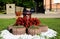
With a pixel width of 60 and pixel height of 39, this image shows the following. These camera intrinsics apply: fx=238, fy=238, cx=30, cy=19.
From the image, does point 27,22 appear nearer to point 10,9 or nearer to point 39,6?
point 10,9

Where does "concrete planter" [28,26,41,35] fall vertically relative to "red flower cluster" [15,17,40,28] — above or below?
below

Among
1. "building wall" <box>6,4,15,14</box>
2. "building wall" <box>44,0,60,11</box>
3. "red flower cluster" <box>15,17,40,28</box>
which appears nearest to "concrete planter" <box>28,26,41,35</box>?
"red flower cluster" <box>15,17,40,28</box>

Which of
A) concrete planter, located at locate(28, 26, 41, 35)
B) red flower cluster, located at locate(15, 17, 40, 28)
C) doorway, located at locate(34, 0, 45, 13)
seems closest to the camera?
concrete planter, located at locate(28, 26, 41, 35)

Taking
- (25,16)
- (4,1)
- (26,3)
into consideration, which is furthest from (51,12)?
(25,16)

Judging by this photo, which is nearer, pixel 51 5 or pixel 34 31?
pixel 34 31

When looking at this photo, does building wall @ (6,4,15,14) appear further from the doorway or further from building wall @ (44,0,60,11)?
building wall @ (44,0,60,11)

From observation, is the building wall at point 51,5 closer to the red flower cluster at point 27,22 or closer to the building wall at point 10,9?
the building wall at point 10,9

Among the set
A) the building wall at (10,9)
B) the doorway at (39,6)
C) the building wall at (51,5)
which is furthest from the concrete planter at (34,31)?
the doorway at (39,6)

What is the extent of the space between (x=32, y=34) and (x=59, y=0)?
19.0m

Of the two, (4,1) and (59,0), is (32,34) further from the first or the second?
(4,1)

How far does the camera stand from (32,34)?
1134cm

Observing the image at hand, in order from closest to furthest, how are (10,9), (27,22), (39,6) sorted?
(27,22)
(10,9)
(39,6)

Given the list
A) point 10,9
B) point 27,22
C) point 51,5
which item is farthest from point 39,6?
point 27,22

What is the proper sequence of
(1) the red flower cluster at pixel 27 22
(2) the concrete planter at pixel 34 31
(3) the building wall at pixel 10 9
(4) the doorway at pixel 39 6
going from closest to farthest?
(2) the concrete planter at pixel 34 31 < (1) the red flower cluster at pixel 27 22 < (3) the building wall at pixel 10 9 < (4) the doorway at pixel 39 6
